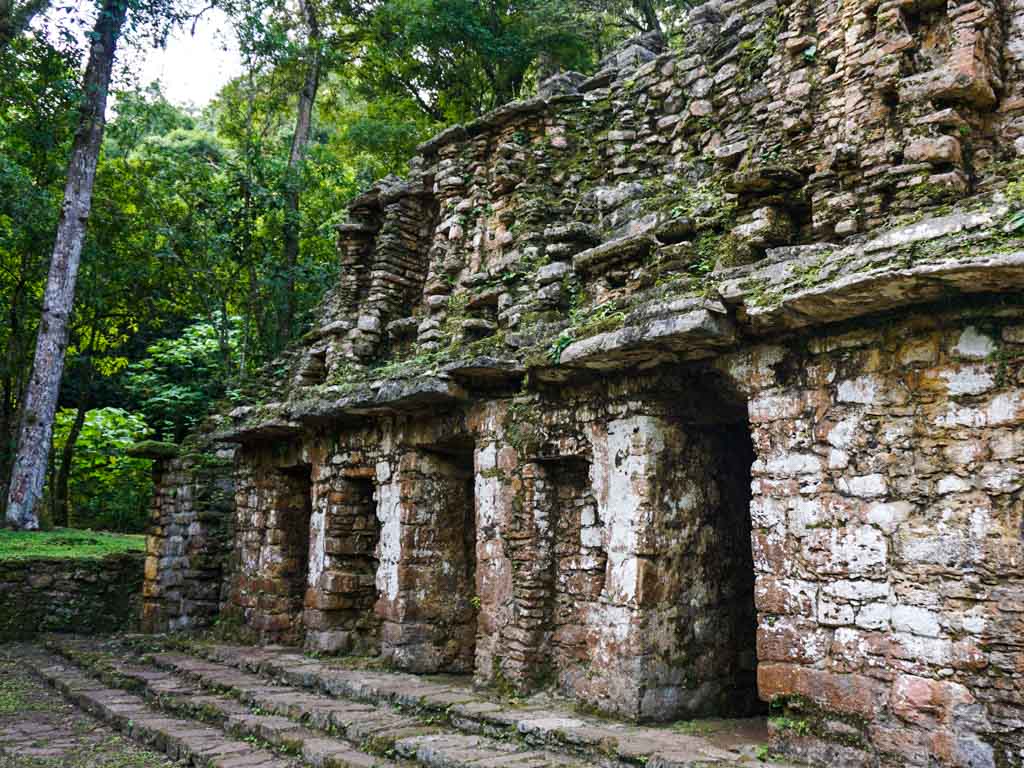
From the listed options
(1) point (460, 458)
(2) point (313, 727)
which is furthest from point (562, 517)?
(2) point (313, 727)

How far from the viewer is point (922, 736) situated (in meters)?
4.73

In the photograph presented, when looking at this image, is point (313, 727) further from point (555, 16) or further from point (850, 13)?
point (555, 16)

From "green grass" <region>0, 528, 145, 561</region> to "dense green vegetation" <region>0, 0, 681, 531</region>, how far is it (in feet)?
5.51

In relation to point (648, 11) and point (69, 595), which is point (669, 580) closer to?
point (69, 595)

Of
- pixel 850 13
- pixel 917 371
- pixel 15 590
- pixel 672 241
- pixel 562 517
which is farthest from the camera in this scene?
pixel 15 590

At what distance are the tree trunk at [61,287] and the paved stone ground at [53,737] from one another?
539 cm

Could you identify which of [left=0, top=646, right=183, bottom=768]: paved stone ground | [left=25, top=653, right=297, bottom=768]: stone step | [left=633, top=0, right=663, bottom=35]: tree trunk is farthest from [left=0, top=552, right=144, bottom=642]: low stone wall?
[left=633, top=0, right=663, bottom=35]: tree trunk

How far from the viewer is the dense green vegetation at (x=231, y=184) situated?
16.3 meters

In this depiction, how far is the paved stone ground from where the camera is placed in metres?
Result: 7.00

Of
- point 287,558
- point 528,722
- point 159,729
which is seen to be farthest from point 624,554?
point 287,558

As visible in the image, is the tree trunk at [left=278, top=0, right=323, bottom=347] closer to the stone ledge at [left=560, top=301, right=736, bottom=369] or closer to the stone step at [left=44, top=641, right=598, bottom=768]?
the stone step at [left=44, top=641, right=598, bottom=768]

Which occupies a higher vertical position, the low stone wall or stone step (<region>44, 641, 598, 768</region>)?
the low stone wall

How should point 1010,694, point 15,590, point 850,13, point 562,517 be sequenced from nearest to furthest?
point 1010,694 → point 850,13 → point 562,517 → point 15,590

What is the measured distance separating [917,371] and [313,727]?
533cm
